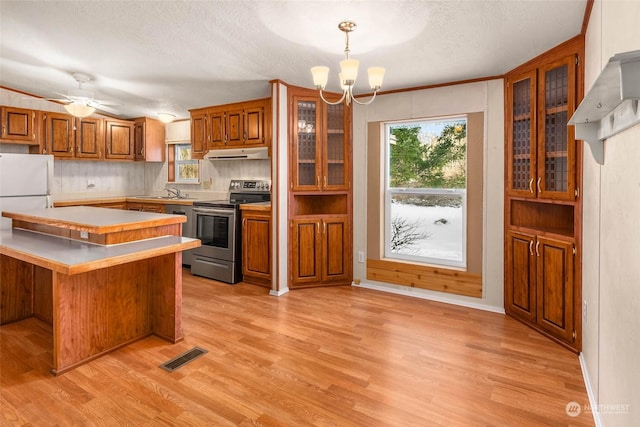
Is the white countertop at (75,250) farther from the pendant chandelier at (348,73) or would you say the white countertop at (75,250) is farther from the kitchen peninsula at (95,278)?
the pendant chandelier at (348,73)

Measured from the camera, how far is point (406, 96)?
382cm

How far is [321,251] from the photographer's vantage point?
13.6 ft

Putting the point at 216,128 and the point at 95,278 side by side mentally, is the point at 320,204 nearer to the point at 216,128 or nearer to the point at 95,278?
the point at 216,128

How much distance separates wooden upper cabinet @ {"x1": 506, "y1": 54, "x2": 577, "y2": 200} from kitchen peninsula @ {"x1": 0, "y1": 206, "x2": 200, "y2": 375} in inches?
110

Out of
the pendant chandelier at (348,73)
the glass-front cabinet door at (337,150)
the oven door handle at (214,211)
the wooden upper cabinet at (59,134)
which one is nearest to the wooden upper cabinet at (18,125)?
the wooden upper cabinet at (59,134)

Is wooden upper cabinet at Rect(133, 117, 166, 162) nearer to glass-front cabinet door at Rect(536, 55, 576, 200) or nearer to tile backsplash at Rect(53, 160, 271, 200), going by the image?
tile backsplash at Rect(53, 160, 271, 200)

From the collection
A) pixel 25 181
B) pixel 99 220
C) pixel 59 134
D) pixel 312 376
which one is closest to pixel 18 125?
pixel 59 134

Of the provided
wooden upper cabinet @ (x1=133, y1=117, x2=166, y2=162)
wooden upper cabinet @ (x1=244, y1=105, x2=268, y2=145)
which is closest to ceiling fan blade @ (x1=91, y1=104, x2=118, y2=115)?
wooden upper cabinet @ (x1=133, y1=117, x2=166, y2=162)

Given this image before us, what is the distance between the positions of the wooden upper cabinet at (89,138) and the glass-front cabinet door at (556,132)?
5.66 meters

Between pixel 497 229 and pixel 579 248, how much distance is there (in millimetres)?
937

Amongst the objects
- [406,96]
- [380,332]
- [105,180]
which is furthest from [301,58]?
[105,180]

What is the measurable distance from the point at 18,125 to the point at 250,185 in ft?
9.85

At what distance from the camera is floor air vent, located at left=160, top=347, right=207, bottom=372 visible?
2.33m

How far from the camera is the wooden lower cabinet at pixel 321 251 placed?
4055 mm
